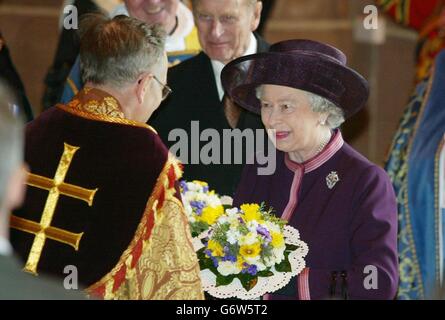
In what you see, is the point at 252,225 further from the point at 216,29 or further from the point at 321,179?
the point at 216,29

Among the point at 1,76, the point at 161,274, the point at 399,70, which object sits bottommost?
the point at 161,274

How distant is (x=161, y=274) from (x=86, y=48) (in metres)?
0.88

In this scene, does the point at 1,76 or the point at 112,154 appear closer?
the point at 112,154

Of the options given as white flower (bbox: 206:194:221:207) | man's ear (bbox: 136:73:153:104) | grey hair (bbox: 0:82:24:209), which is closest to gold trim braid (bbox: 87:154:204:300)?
man's ear (bbox: 136:73:153:104)

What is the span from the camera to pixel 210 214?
4.59 meters

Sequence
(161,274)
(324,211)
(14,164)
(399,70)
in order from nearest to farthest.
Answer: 1. (14,164)
2. (161,274)
3. (324,211)
4. (399,70)

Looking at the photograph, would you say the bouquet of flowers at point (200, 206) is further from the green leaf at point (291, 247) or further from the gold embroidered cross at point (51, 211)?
the gold embroidered cross at point (51, 211)

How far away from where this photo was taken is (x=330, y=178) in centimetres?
446

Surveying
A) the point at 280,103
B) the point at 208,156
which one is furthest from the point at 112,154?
the point at 208,156

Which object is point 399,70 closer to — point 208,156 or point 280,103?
point 208,156

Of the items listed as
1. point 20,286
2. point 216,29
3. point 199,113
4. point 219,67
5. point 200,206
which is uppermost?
point 216,29

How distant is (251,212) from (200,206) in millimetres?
448

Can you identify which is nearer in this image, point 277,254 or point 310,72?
point 277,254

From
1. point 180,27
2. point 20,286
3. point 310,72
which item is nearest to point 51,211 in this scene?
point 310,72
